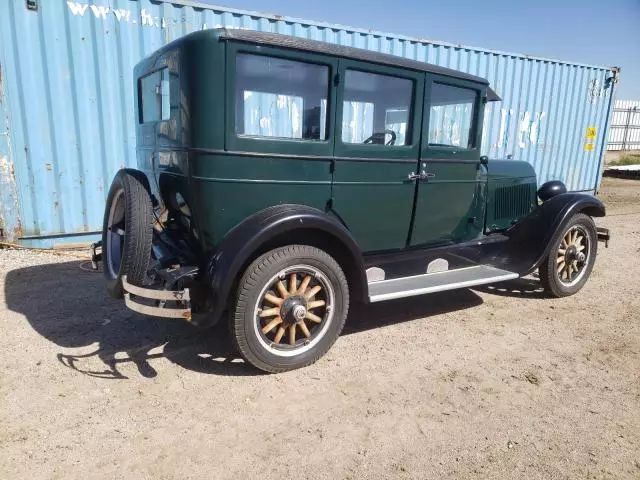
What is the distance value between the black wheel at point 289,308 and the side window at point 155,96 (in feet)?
4.11

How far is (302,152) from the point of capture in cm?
305

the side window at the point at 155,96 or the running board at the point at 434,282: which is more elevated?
the side window at the point at 155,96

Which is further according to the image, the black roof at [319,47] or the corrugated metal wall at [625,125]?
the corrugated metal wall at [625,125]

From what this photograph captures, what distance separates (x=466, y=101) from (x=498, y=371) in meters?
2.21

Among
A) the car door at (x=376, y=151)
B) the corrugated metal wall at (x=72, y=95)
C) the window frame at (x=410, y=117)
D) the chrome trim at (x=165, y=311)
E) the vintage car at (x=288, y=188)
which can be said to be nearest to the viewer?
the chrome trim at (x=165, y=311)

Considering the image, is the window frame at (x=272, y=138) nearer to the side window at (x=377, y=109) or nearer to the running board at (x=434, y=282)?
the side window at (x=377, y=109)

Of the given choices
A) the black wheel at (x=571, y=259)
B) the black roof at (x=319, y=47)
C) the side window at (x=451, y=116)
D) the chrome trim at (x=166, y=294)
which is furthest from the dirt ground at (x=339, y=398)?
the black roof at (x=319, y=47)

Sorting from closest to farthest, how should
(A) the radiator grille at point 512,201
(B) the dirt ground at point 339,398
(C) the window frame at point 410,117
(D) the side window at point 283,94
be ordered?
(B) the dirt ground at point 339,398 → (D) the side window at point 283,94 → (C) the window frame at point 410,117 → (A) the radiator grille at point 512,201

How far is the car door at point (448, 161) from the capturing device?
12.0ft

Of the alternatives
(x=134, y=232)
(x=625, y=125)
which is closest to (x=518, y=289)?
(x=134, y=232)

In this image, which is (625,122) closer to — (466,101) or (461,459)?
(466,101)

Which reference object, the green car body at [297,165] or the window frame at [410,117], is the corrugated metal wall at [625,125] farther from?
the window frame at [410,117]

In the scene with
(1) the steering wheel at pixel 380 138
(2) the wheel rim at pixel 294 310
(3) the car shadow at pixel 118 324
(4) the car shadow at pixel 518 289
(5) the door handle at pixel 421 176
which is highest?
(1) the steering wheel at pixel 380 138

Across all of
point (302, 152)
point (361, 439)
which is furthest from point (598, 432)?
point (302, 152)
